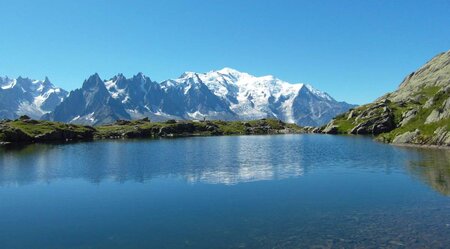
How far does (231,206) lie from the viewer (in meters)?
48.1

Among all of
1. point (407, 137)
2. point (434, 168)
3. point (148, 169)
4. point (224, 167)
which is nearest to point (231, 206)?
point (224, 167)

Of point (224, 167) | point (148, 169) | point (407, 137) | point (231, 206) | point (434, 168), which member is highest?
point (407, 137)

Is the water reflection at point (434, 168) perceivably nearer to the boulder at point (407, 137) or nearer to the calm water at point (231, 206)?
the calm water at point (231, 206)

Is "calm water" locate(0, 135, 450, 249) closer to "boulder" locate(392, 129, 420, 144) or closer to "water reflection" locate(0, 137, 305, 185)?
"water reflection" locate(0, 137, 305, 185)

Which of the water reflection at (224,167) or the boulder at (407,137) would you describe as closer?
the water reflection at (224,167)

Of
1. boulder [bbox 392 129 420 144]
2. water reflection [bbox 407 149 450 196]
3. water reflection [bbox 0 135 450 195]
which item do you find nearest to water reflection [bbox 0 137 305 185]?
water reflection [bbox 0 135 450 195]

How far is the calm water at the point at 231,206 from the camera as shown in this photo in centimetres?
3553

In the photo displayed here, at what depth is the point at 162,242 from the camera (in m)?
34.9

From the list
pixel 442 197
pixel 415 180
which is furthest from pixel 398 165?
pixel 442 197

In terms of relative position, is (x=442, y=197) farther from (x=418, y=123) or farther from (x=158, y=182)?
(x=418, y=123)

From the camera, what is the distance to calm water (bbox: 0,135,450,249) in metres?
35.5

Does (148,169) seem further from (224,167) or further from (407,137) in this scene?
(407,137)

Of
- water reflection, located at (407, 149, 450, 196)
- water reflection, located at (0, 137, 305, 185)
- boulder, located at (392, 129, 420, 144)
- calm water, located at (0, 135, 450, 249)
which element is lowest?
calm water, located at (0, 135, 450, 249)

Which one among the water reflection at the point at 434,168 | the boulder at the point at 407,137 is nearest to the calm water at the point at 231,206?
the water reflection at the point at 434,168
